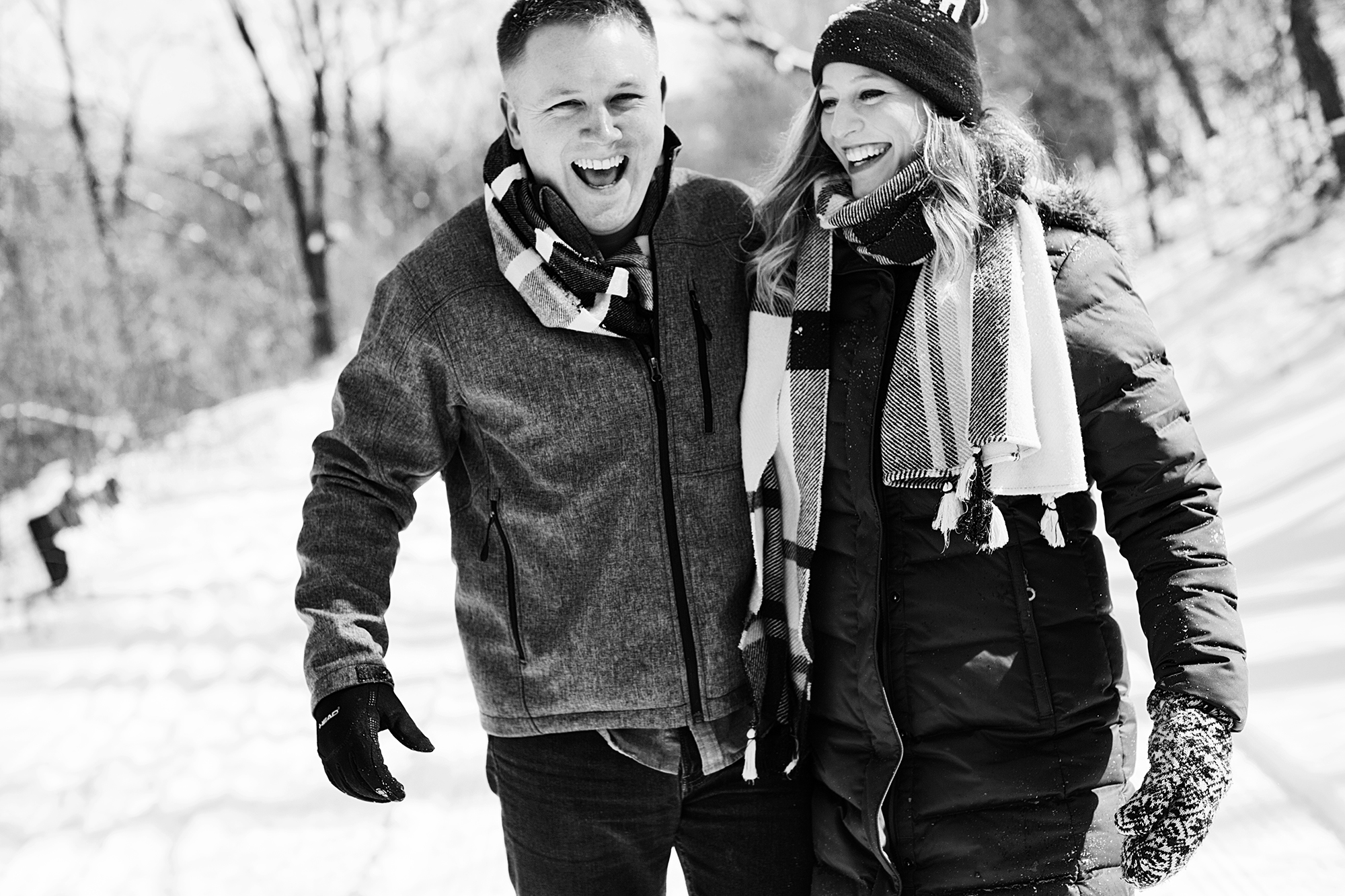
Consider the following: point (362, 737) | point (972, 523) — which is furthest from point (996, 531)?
point (362, 737)

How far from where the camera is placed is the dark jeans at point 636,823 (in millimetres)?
1969

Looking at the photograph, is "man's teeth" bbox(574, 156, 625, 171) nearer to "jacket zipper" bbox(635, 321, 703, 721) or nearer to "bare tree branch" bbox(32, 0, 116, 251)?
"jacket zipper" bbox(635, 321, 703, 721)

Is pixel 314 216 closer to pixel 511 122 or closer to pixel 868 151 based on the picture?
pixel 511 122

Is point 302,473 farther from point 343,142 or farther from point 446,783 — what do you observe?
point 343,142

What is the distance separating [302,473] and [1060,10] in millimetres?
10059

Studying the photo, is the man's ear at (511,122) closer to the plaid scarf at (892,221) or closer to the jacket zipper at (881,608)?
the plaid scarf at (892,221)

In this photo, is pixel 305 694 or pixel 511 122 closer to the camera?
pixel 511 122

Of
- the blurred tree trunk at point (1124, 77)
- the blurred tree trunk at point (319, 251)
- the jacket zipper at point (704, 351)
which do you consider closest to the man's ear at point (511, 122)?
the jacket zipper at point (704, 351)

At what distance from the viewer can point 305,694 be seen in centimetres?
456

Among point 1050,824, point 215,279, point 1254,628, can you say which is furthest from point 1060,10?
point 215,279

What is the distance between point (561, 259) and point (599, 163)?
200 mm

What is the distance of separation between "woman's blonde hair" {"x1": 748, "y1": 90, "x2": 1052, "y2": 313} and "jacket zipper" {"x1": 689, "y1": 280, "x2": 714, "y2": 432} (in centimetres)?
11

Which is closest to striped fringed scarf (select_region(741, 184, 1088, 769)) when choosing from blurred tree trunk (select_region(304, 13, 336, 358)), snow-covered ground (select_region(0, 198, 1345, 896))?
snow-covered ground (select_region(0, 198, 1345, 896))

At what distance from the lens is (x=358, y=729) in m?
1.83
